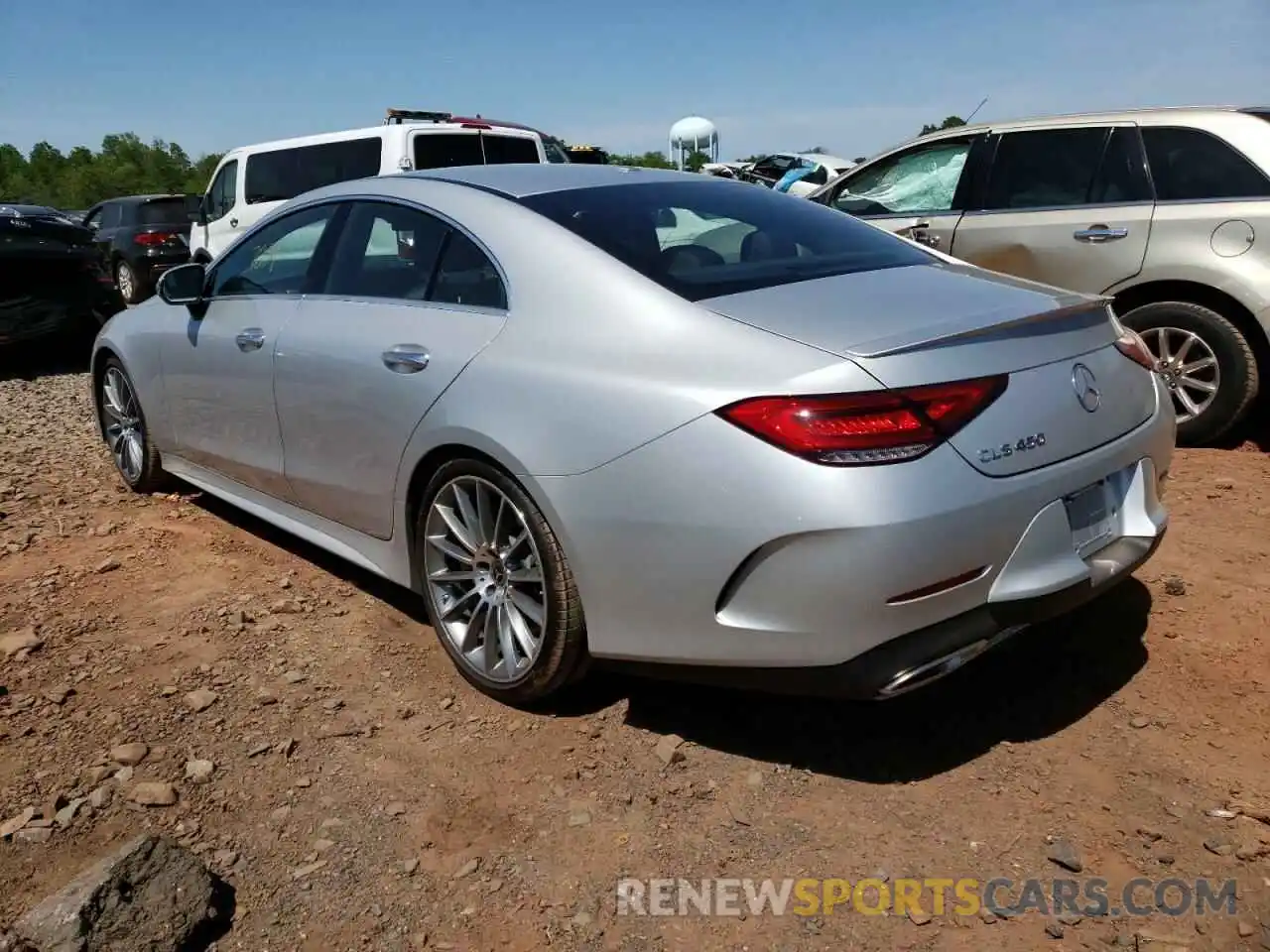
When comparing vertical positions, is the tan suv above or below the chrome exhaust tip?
above

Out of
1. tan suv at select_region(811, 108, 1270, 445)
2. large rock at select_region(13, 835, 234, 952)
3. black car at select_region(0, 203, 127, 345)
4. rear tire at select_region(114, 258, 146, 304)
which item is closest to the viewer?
large rock at select_region(13, 835, 234, 952)

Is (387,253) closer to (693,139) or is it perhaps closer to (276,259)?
(276,259)

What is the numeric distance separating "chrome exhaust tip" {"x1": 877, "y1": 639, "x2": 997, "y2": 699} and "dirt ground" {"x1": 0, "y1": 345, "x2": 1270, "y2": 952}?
1.16ft

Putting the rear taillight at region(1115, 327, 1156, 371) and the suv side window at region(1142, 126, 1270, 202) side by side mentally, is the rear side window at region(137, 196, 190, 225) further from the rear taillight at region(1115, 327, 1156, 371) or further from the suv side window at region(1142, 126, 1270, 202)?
the rear taillight at region(1115, 327, 1156, 371)

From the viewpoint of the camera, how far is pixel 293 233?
Result: 399 cm

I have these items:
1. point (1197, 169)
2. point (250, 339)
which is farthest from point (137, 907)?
point (1197, 169)

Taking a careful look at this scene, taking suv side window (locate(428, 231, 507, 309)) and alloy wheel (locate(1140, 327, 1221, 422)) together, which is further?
alloy wheel (locate(1140, 327, 1221, 422))

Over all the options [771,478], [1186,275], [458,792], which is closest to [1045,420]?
[771,478]

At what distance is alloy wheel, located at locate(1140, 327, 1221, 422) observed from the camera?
17.2 ft

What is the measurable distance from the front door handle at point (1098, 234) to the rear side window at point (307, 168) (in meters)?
6.60

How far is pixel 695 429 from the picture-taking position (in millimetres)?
2375

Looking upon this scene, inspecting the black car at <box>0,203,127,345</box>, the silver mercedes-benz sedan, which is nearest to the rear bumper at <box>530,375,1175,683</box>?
the silver mercedes-benz sedan

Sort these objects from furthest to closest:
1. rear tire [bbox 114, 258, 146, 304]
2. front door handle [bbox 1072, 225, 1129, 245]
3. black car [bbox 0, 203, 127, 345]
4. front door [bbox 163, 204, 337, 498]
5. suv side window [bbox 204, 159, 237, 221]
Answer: rear tire [bbox 114, 258, 146, 304]
suv side window [bbox 204, 159, 237, 221]
black car [bbox 0, 203, 127, 345]
front door handle [bbox 1072, 225, 1129, 245]
front door [bbox 163, 204, 337, 498]

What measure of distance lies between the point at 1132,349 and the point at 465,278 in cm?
192
